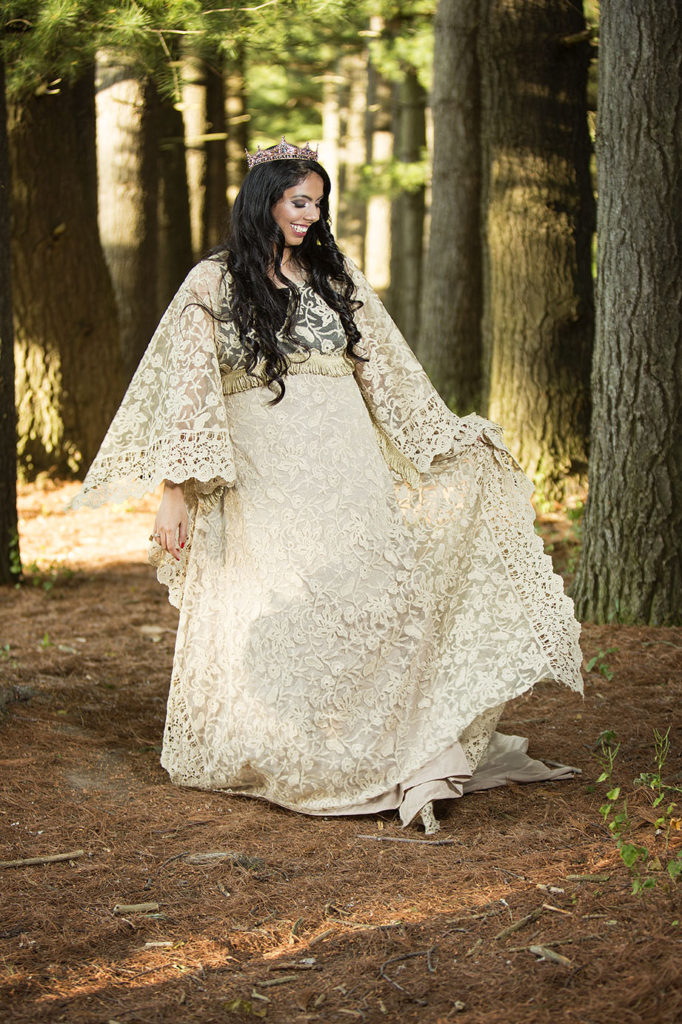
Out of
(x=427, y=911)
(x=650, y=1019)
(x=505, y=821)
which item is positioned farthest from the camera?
(x=505, y=821)

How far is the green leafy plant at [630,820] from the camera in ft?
10.2

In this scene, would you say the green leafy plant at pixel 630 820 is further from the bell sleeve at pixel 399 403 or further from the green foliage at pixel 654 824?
the bell sleeve at pixel 399 403

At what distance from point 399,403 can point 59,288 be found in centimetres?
609

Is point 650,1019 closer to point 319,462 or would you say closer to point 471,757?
point 471,757

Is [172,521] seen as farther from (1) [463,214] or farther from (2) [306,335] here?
(1) [463,214]

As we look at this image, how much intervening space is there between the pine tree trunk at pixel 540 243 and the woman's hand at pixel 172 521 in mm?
4695

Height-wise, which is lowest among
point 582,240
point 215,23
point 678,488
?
point 678,488

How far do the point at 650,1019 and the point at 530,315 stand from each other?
20.6 feet

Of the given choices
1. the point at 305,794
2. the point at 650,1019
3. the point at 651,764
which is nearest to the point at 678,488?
the point at 651,764

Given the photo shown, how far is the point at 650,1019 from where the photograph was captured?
2473 millimetres

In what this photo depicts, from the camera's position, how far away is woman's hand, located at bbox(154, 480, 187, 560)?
3.83 m

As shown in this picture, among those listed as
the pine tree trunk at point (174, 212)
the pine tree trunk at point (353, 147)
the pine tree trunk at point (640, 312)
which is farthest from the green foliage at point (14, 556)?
the pine tree trunk at point (353, 147)

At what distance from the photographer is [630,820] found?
355 centimetres

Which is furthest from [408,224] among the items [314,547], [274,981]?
[274,981]
